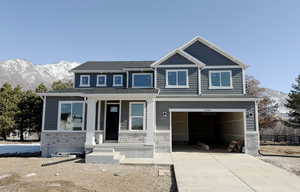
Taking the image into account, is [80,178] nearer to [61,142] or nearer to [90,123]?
[90,123]

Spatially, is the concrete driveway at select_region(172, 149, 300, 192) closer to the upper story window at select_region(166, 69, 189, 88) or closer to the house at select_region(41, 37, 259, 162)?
the house at select_region(41, 37, 259, 162)

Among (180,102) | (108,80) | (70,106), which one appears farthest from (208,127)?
(70,106)

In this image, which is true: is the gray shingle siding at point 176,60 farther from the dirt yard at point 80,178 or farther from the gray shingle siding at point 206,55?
the dirt yard at point 80,178

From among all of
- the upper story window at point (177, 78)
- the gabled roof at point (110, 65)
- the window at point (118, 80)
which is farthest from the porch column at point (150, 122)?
the window at point (118, 80)

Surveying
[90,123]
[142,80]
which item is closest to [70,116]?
[90,123]

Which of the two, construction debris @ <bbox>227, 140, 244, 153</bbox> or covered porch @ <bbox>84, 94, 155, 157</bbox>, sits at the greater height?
covered porch @ <bbox>84, 94, 155, 157</bbox>

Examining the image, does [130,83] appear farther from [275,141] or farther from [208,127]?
Result: [275,141]

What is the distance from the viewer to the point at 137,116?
1427 cm

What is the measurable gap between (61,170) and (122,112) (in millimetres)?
5411

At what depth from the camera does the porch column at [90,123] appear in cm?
1319

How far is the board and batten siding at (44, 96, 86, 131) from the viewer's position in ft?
47.8

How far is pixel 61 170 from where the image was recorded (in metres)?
9.88

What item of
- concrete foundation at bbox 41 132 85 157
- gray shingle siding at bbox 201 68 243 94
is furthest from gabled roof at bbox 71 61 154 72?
concrete foundation at bbox 41 132 85 157

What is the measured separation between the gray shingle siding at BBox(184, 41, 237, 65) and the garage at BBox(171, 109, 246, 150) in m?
3.89
